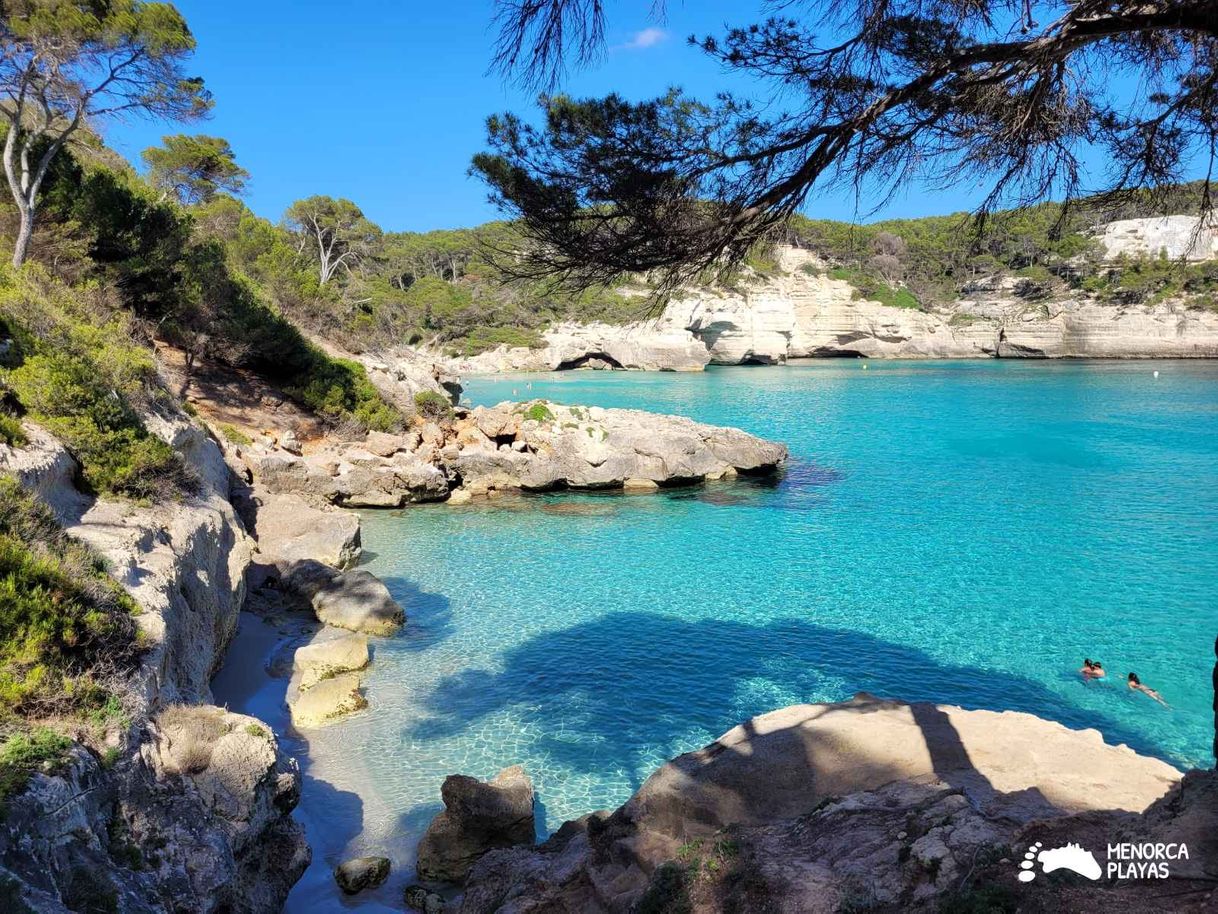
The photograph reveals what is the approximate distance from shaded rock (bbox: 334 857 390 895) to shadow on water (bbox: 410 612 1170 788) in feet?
8.12

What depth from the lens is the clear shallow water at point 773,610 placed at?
953 centimetres

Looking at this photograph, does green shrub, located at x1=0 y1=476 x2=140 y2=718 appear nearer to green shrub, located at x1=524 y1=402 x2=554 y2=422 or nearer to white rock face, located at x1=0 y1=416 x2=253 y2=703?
white rock face, located at x1=0 y1=416 x2=253 y2=703

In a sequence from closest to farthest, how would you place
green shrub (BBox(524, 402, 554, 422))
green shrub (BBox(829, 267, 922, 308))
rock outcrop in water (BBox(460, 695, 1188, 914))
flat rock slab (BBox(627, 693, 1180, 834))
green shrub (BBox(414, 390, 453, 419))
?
rock outcrop in water (BBox(460, 695, 1188, 914))
flat rock slab (BBox(627, 693, 1180, 834))
green shrub (BBox(524, 402, 554, 422))
green shrub (BBox(414, 390, 453, 419))
green shrub (BBox(829, 267, 922, 308))

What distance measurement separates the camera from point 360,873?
694cm

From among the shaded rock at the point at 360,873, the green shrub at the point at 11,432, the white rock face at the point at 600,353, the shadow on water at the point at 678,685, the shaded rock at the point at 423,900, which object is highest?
the white rock face at the point at 600,353

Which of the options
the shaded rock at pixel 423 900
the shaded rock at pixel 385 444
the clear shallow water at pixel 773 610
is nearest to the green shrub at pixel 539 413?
the clear shallow water at pixel 773 610

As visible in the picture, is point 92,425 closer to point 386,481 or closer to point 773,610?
point 773,610

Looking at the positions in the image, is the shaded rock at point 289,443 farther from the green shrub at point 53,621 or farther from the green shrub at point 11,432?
the green shrub at point 53,621

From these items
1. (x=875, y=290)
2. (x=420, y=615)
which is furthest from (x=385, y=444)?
(x=875, y=290)

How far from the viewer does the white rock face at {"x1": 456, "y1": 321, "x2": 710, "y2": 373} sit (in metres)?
68.7

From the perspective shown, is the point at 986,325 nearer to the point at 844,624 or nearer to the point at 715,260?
the point at 844,624

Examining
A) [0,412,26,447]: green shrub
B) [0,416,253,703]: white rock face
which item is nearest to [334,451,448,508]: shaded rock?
[0,416,253,703]: white rock face

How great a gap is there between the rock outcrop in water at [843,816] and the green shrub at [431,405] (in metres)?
23.3

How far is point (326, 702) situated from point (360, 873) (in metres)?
3.52
